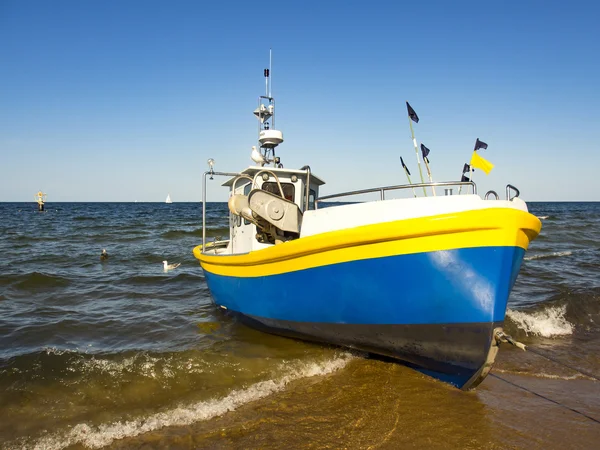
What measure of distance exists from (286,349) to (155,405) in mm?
2071

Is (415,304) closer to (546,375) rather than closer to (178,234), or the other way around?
(546,375)

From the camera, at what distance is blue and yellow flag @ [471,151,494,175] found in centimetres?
495

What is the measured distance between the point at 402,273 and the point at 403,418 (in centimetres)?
141

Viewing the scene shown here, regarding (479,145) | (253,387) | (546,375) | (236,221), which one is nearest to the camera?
(253,387)

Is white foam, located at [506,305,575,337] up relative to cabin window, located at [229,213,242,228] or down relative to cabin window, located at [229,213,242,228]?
down

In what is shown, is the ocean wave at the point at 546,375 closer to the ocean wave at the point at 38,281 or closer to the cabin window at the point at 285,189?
the cabin window at the point at 285,189

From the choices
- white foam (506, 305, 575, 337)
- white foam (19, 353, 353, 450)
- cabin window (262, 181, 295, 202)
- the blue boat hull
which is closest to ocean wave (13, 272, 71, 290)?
cabin window (262, 181, 295, 202)

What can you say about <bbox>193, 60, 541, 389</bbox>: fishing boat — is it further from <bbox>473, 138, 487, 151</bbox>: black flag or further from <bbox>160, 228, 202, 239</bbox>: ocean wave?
<bbox>160, 228, 202, 239</bbox>: ocean wave

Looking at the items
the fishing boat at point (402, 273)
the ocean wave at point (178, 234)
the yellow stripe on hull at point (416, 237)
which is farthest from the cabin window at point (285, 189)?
the ocean wave at point (178, 234)

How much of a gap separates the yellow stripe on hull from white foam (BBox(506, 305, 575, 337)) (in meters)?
3.66

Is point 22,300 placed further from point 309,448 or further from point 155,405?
point 309,448

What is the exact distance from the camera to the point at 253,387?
4570 millimetres

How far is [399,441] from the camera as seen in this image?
3385 mm

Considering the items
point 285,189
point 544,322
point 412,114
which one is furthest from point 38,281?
point 544,322
